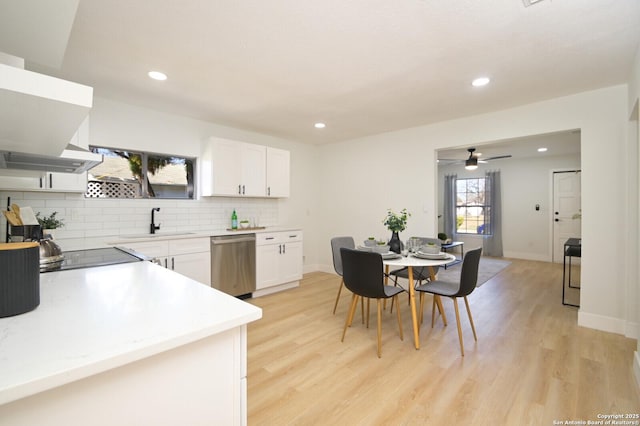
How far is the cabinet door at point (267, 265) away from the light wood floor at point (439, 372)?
748mm

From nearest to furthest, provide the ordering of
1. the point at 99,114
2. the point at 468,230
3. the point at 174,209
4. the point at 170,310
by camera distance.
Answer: the point at 170,310, the point at 99,114, the point at 174,209, the point at 468,230

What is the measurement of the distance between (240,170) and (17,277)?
10.9 ft

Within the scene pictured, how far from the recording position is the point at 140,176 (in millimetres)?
3609

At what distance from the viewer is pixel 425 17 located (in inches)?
72.2

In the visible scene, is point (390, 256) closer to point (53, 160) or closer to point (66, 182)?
point (53, 160)

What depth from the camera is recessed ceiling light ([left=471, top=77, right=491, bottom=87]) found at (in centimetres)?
269

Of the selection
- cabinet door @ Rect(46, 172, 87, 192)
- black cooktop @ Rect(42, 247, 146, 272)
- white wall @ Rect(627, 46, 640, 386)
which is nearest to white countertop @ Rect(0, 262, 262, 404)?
black cooktop @ Rect(42, 247, 146, 272)

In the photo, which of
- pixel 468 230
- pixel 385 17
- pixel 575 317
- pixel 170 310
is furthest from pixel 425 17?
pixel 468 230

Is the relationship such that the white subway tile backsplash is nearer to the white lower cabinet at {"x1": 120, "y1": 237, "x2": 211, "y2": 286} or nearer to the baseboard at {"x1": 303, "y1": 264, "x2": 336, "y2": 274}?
the white lower cabinet at {"x1": 120, "y1": 237, "x2": 211, "y2": 286}

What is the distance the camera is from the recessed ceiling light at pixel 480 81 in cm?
269

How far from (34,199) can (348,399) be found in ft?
11.1

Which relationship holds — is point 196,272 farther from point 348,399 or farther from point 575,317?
point 575,317

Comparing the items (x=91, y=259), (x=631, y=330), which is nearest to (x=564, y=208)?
(x=631, y=330)

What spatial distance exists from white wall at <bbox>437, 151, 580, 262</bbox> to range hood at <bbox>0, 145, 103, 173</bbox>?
313 inches
